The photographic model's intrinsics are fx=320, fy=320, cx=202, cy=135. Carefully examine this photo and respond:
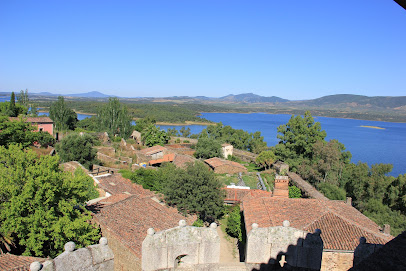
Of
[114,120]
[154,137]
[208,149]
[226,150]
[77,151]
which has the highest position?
[114,120]

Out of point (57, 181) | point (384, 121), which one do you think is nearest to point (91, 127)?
point (57, 181)

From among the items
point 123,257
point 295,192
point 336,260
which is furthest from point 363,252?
point 295,192

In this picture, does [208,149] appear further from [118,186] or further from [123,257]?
[123,257]

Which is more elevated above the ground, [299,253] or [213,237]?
[213,237]

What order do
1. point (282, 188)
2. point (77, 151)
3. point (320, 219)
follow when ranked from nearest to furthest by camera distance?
point (320, 219) < point (282, 188) < point (77, 151)

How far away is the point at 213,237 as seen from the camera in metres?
4.79

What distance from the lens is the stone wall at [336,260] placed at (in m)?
11.0

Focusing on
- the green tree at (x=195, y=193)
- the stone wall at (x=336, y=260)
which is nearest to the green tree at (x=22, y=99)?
the green tree at (x=195, y=193)

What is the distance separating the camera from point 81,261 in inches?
161

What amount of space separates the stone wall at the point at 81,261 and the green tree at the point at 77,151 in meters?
24.7

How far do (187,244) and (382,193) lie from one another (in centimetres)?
2522

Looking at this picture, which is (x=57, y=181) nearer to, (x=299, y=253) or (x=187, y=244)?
(x=187, y=244)

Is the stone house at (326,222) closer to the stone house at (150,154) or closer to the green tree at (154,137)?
the stone house at (150,154)

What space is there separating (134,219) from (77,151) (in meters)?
17.0
